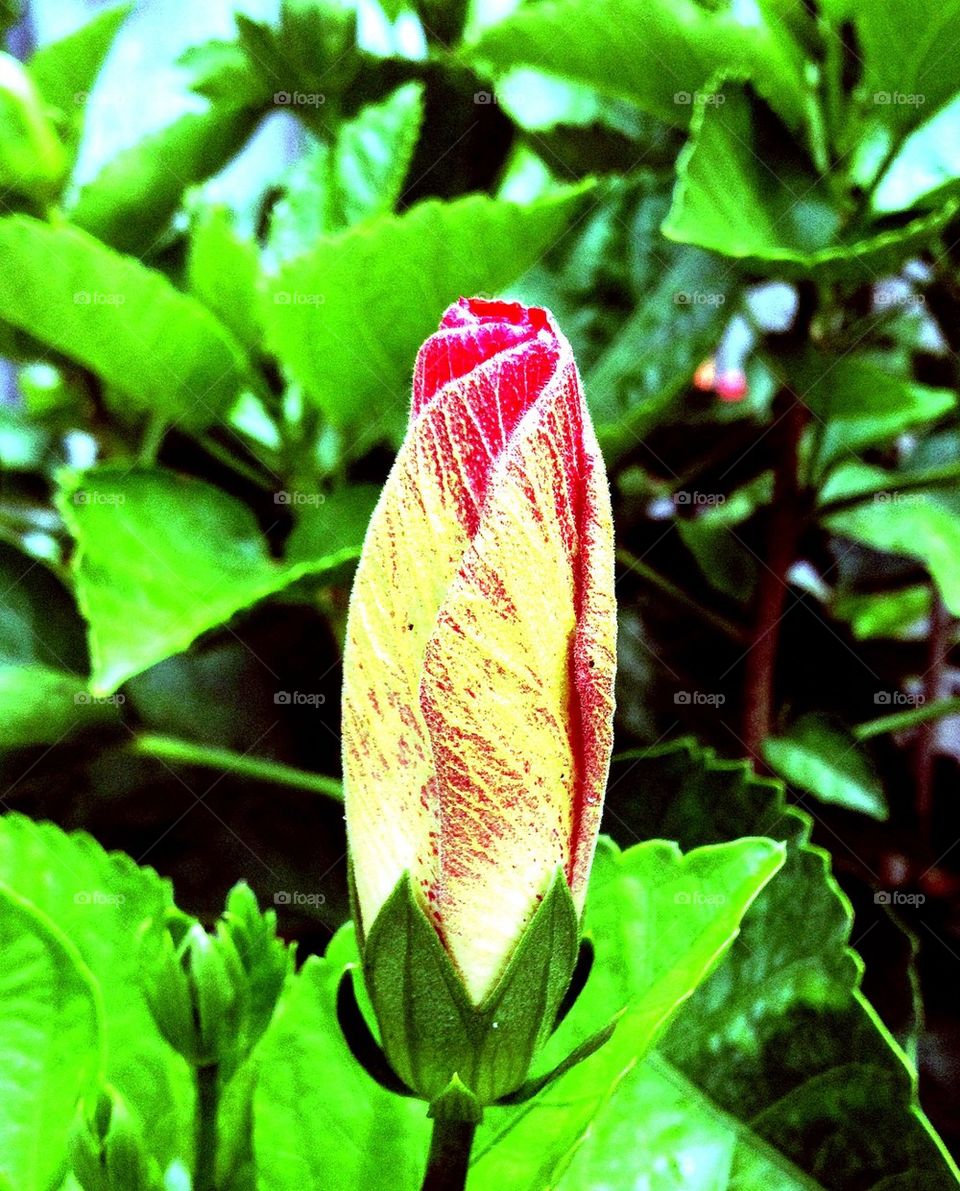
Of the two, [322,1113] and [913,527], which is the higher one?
[913,527]

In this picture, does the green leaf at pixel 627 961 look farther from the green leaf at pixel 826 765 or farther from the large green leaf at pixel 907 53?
the large green leaf at pixel 907 53

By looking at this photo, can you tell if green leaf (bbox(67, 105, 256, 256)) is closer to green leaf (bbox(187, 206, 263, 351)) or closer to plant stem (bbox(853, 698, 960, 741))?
green leaf (bbox(187, 206, 263, 351))

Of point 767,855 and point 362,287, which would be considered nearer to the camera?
point 767,855

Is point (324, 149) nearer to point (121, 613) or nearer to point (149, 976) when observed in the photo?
point (121, 613)

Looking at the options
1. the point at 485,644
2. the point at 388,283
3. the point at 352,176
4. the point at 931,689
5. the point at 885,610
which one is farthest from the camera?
the point at 885,610

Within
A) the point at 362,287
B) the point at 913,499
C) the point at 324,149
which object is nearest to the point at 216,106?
the point at 324,149

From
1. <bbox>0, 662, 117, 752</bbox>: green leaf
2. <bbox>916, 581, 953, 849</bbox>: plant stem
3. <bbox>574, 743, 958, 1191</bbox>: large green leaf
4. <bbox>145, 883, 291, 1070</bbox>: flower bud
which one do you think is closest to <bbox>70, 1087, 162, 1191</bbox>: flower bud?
<bbox>145, 883, 291, 1070</bbox>: flower bud

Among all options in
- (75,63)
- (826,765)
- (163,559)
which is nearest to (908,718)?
(826,765)

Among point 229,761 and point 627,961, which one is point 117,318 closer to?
point 229,761
